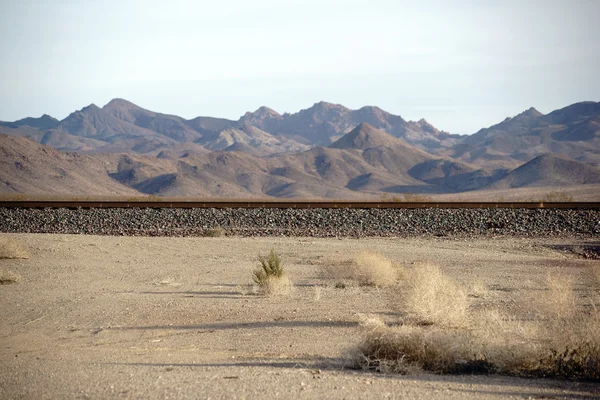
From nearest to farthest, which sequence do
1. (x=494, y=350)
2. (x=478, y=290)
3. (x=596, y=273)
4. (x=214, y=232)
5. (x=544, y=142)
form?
1. (x=494, y=350)
2. (x=478, y=290)
3. (x=596, y=273)
4. (x=214, y=232)
5. (x=544, y=142)

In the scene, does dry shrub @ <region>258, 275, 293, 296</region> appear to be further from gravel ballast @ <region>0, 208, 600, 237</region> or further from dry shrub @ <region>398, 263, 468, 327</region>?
gravel ballast @ <region>0, 208, 600, 237</region>

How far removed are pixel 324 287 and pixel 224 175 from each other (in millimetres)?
90637

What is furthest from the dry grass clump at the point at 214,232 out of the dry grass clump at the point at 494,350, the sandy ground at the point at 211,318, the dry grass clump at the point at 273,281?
the dry grass clump at the point at 494,350

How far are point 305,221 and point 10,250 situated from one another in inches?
480

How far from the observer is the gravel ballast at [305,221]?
1033 inches

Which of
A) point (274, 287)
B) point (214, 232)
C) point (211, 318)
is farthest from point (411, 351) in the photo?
point (214, 232)

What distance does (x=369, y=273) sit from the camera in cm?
1638

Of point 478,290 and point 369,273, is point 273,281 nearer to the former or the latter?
point 369,273

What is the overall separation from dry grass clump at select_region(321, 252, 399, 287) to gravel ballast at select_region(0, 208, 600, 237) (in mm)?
8305

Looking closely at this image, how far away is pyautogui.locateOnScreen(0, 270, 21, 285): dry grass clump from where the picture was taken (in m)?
16.3

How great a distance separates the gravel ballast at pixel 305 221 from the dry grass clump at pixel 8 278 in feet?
30.7

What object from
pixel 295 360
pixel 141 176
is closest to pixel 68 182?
pixel 141 176

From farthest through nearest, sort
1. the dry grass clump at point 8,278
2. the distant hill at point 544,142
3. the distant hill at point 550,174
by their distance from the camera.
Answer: the distant hill at point 544,142
the distant hill at point 550,174
the dry grass clump at point 8,278

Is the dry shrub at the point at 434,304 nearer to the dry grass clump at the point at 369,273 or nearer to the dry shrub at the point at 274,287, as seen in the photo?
the dry shrub at the point at 274,287
